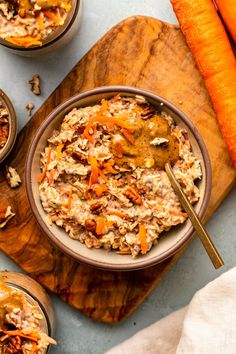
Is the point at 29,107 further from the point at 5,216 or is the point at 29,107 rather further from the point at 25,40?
the point at 5,216

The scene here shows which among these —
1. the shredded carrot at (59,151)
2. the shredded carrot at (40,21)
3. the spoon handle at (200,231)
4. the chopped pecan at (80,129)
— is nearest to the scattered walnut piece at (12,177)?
the shredded carrot at (59,151)

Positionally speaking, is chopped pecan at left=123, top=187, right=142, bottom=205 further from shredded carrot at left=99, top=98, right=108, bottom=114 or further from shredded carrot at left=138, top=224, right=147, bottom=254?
shredded carrot at left=99, top=98, right=108, bottom=114

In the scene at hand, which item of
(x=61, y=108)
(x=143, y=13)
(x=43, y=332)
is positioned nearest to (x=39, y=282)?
(x=43, y=332)

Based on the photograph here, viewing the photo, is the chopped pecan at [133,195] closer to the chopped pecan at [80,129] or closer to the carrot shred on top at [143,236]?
the carrot shred on top at [143,236]

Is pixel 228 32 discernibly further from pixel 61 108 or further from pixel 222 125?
pixel 61 108

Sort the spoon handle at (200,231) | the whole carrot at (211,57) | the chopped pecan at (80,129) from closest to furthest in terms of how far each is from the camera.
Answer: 1. the spoon handle at (200,231)
2. the chopped pecan at (80,129)
3. the whole carrot at (211,57)

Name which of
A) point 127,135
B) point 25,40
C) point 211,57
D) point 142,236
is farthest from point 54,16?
point 142,236
